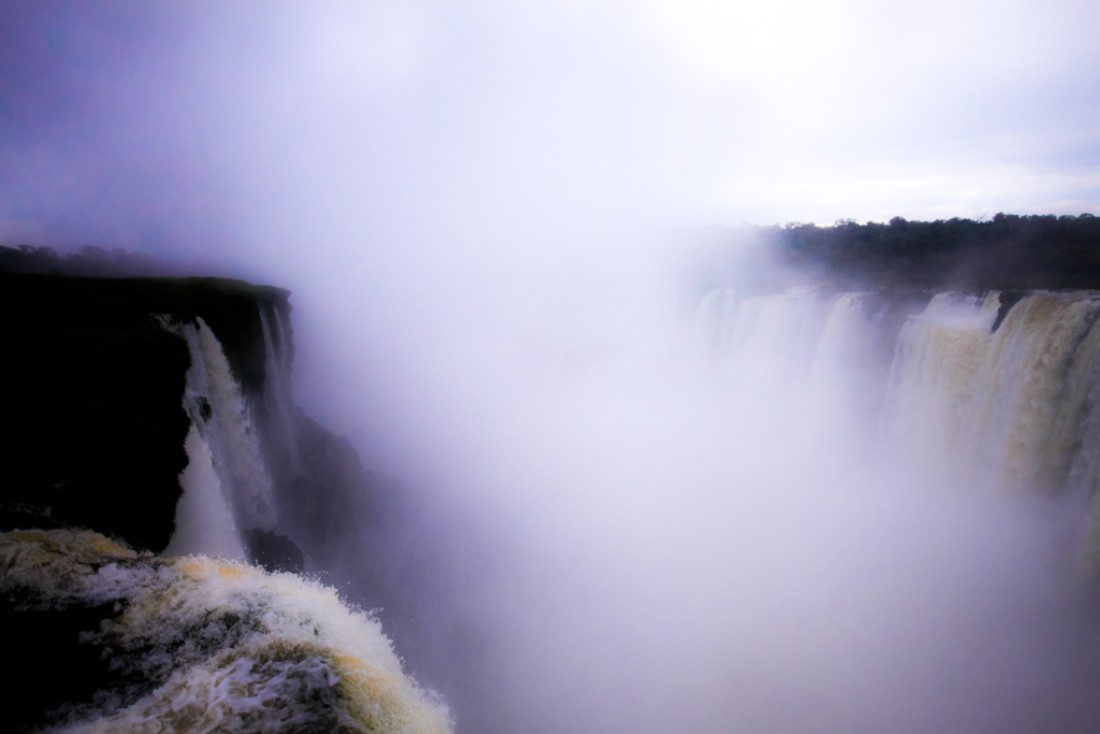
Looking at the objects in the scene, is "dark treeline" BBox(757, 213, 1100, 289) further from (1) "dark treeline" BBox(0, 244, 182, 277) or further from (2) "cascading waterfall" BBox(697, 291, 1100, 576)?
(1) "dark treeline" BBox(0, 244, 182, 277)

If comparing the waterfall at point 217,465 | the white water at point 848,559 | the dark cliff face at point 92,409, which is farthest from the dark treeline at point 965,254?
the dark cliff face at point 92,409

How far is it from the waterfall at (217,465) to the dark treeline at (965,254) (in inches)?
900

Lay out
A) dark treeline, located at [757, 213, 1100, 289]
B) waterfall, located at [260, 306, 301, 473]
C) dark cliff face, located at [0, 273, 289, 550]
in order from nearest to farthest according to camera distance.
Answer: dark cliff face, located at [0, 273, 289, 550] < waterfall, located at [260, 306, 301, 473] < dark treeline, located at [757, 213, 1100, 289]

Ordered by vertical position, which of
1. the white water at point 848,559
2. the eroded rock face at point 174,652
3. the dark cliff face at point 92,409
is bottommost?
the white water at point 848,559

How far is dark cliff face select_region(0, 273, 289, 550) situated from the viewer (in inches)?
185

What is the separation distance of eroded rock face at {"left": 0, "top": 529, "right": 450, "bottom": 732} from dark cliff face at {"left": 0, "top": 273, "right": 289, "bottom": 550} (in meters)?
0.90

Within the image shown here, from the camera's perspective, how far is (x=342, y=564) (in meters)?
13.2

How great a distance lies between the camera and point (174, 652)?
10.1 ft

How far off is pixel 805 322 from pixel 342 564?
55.2ft

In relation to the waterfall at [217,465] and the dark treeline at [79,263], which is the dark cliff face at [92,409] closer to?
the waterfall at [217,465]

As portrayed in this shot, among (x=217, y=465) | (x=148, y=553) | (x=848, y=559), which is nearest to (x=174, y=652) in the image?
(x=148, y=553)

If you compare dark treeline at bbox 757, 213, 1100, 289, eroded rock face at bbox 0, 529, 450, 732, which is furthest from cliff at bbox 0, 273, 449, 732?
dark treeline at bbox 757, 213, 1100, 289

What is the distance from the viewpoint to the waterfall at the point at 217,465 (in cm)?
641

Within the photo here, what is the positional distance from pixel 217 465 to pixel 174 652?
5.69m
